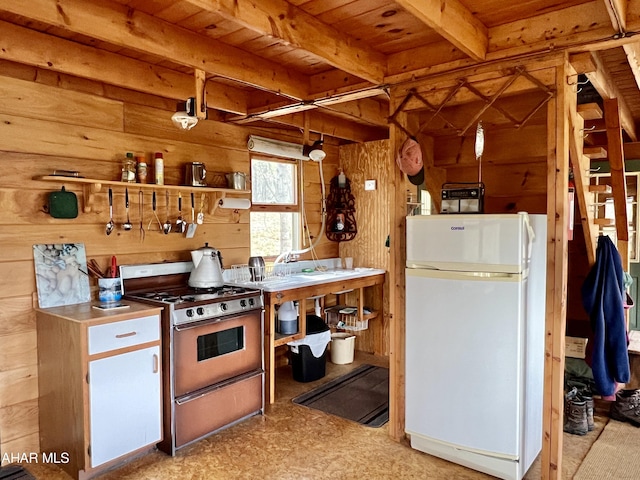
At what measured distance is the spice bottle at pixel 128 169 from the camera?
9.82 ft

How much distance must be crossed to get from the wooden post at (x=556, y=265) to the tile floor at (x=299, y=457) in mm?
310

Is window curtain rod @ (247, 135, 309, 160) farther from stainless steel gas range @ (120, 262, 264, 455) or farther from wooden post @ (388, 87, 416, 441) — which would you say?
wooden post @ (388, 87, 416, 441)

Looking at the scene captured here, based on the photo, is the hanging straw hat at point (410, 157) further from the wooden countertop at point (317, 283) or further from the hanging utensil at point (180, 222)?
the hanging utensil at point (180, 222)

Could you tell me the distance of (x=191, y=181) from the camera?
3373 millimetres

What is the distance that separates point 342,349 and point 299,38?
2974mm

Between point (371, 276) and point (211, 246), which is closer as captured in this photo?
point (211, 246)

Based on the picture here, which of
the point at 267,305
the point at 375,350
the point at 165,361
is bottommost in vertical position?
the point at 375,350

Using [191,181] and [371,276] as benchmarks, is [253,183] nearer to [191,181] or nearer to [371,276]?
[191,181]

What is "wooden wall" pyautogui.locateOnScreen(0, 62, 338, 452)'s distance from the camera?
2586 millimetres

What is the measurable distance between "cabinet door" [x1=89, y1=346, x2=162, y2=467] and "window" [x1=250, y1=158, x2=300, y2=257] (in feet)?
5.39

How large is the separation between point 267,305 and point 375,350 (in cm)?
179

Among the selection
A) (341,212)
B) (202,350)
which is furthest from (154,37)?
(341,212)

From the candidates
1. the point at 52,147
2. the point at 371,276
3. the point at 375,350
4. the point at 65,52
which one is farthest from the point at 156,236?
the point at 375,350

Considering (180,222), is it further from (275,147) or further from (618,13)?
(618,13)
